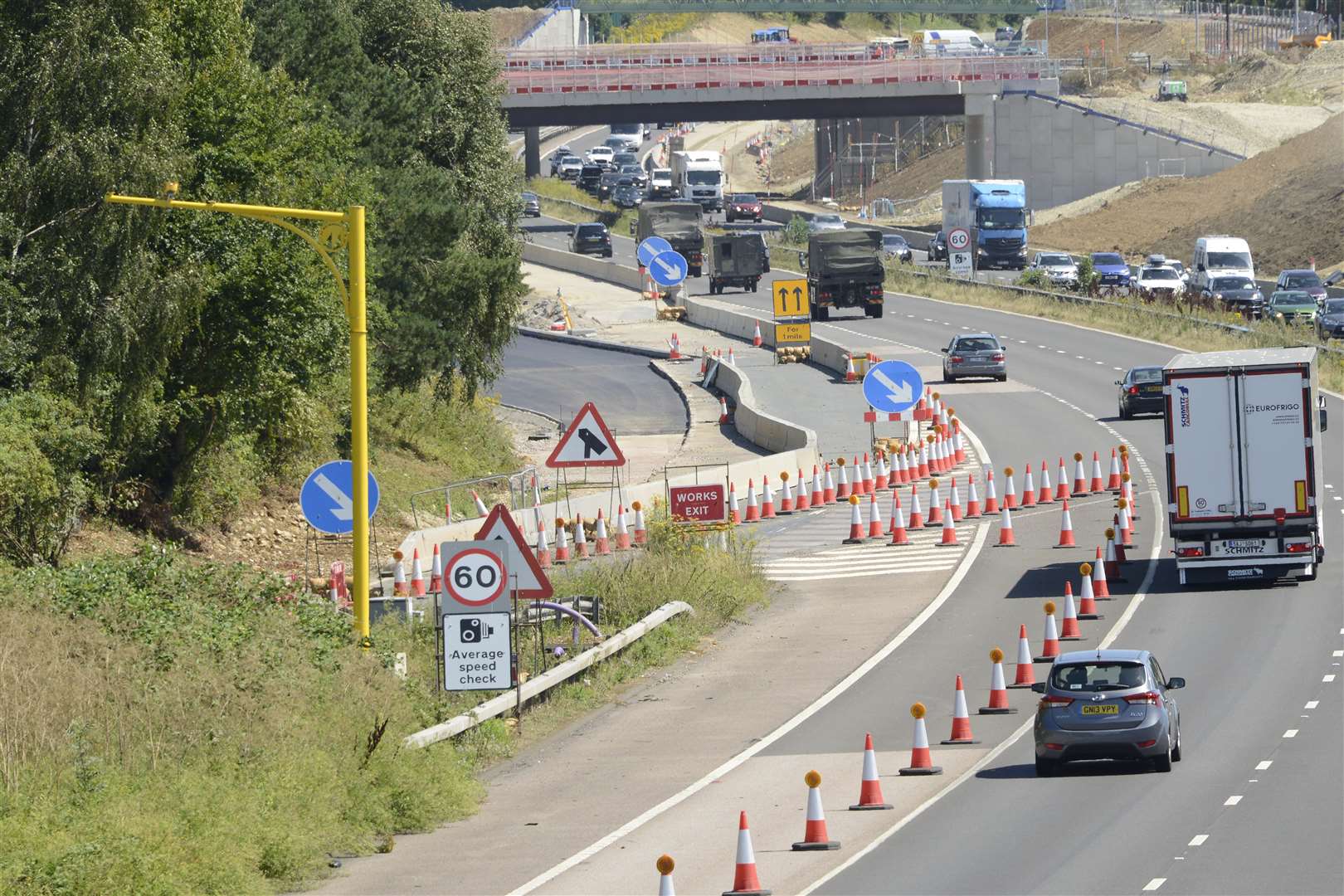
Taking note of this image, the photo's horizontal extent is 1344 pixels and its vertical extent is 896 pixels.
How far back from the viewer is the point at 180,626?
1902cm

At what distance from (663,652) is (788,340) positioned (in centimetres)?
3282

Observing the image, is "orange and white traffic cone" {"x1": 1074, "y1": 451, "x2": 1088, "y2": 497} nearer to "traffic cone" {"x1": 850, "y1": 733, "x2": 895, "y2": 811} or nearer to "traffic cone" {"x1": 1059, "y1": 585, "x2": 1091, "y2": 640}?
"traffic cone" {"x1": 1059, "y1": 585, "x2": 1091, "y2": 640}

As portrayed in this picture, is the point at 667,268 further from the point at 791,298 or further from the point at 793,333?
the point at 791,298

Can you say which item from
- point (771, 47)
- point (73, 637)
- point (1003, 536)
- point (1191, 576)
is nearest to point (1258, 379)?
point (1191, 576)

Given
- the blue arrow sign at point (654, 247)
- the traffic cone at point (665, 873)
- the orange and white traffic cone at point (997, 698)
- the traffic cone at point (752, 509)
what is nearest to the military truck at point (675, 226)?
the blue arrow sign at point (654, 247)

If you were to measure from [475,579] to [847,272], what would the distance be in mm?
54348

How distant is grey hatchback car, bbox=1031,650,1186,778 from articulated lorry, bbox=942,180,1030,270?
221 feet

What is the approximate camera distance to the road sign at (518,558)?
781 inches

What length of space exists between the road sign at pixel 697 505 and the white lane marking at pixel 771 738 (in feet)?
12.1

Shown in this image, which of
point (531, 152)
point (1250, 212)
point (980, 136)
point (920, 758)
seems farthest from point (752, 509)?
point (531, 152)

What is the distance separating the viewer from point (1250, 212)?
315 ft

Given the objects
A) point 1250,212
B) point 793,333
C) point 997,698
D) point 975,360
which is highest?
point 1250,212

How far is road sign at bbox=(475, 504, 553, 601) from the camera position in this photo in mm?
19844

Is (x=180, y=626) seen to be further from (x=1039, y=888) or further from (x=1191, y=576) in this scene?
(x=1191, y=576)
